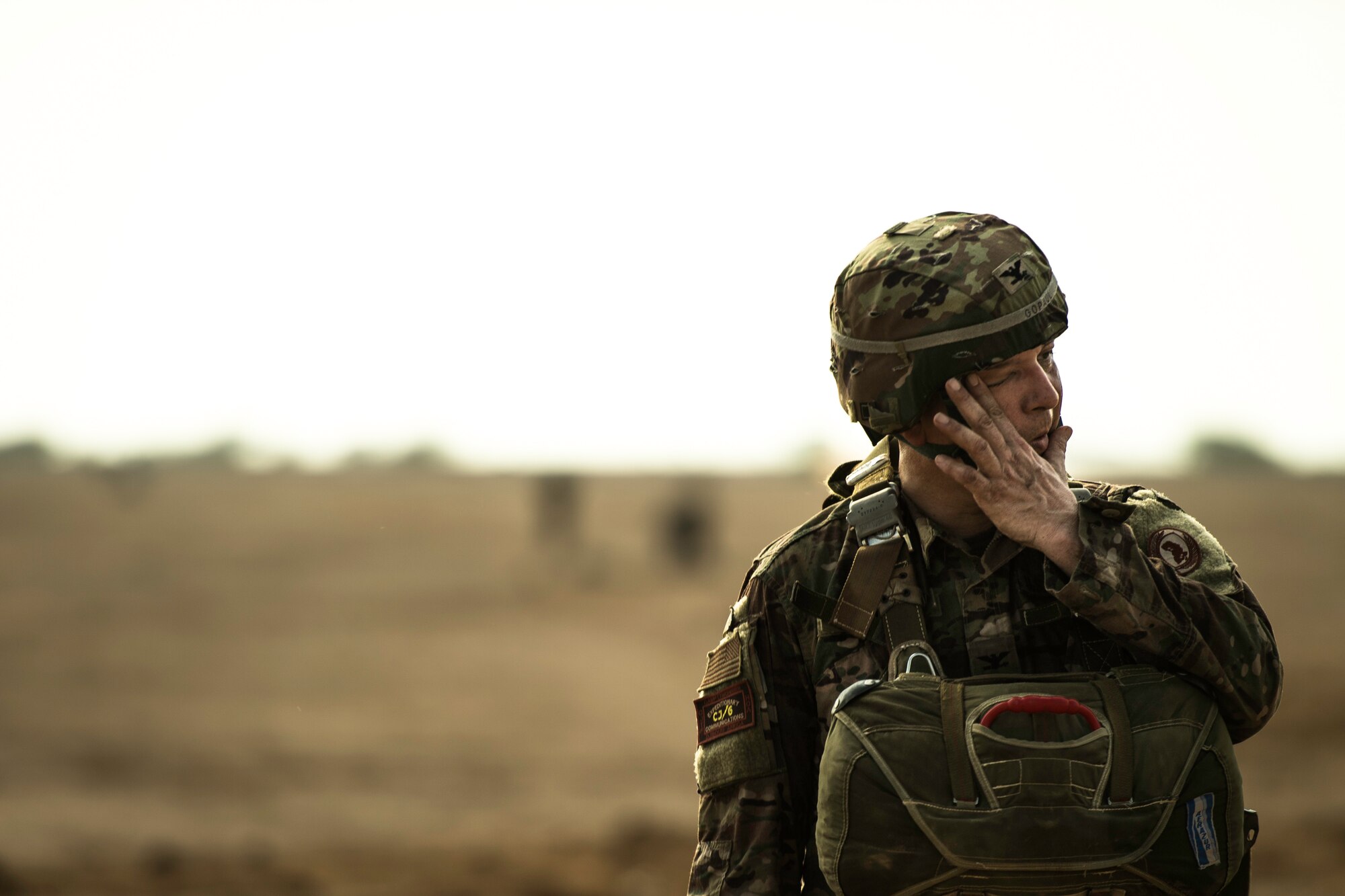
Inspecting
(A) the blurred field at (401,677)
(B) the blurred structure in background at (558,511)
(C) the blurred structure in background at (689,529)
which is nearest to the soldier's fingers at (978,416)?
(A) the blurred field at (401,677)

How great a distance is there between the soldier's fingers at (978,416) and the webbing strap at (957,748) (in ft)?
1.63

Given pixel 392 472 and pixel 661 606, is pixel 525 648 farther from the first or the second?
pixel 392 472

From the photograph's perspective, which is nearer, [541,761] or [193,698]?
[541,761]

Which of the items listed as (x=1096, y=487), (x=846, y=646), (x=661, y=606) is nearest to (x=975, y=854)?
(x=846, y=646)

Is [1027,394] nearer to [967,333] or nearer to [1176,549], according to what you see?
[967,333]

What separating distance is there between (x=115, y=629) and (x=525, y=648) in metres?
6.48

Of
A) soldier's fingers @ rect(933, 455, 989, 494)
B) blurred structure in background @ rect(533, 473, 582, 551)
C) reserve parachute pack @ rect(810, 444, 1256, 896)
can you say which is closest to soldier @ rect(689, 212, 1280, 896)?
soldier's fingers @ rect(933, 455, 989, 494)

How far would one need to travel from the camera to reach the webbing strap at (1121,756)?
101 inches

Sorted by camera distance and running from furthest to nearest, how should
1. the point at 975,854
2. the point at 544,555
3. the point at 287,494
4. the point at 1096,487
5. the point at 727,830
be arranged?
the point at 287,494
the point at 544,555
the point at 1096,487
the point at 727,830
the point at 975,854

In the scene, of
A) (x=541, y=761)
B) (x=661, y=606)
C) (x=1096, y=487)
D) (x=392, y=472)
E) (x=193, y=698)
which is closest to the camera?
(x=1096, y=487)

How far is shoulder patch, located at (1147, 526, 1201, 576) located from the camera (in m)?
2.88

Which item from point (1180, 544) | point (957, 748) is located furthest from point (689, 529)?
point (957, 748)

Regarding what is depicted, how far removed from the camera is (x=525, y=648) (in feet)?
70.5

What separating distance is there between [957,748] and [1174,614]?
0.49 meters
